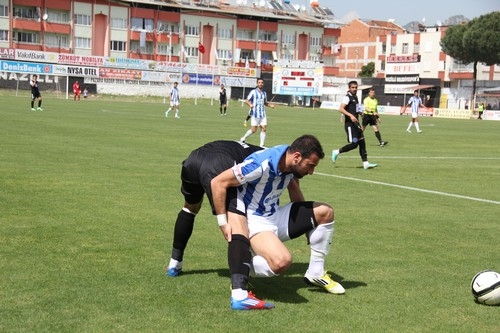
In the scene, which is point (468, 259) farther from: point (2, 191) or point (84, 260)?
point (2, 191)

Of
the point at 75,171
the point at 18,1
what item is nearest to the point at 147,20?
the point at 18,1

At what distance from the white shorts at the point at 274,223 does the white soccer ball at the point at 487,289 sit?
67.6 inches

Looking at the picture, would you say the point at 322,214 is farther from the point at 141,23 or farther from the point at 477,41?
the point at 141,23

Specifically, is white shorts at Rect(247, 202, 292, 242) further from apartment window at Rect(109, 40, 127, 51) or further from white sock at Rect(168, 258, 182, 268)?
apartment window at Rect(109, 40, 127, 51)

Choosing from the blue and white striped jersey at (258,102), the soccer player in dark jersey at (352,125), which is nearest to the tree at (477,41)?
the blue and white striped jersey at (258,102)

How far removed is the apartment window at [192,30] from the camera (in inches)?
4097

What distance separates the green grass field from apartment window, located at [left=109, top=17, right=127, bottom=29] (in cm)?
8555

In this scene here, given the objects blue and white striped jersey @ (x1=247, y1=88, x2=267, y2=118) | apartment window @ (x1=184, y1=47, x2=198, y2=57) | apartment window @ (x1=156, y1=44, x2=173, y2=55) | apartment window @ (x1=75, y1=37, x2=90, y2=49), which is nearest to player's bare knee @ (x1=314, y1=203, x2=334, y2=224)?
blue and white striped jersey @ (x1=247, y1=88, x2=267, y2=118)

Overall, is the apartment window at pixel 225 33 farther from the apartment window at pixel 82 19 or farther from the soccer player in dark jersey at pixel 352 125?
the soccer player in dark jersey at pixel 352 125

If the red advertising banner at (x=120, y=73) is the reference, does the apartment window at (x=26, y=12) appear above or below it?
above

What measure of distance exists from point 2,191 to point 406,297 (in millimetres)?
7383

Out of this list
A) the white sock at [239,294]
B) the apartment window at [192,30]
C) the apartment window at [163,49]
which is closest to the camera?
the white sock at [239,294]

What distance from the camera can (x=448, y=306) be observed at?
603 cm

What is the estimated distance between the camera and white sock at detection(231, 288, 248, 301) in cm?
575
